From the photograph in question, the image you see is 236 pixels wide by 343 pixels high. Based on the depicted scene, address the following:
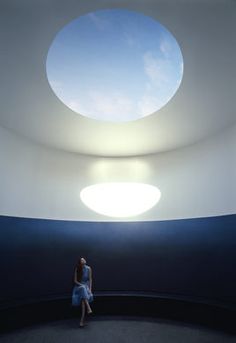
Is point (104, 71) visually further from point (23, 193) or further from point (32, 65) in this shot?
point (23, 193)

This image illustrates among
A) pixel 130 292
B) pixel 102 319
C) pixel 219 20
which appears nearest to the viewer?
pixel 219 20

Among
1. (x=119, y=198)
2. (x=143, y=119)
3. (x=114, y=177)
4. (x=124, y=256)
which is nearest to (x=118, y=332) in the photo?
(x=124, y=256)

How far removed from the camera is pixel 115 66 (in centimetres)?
673

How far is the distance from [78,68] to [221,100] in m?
3.99

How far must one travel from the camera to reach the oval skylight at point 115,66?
535 cm

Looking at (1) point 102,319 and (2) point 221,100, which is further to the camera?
(1) point 102,319

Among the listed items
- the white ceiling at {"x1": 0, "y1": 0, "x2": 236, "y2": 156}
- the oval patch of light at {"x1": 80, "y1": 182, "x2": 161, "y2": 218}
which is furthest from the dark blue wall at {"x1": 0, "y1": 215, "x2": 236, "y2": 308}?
the white ceiling at {"x1": 0, "y1": 0, "x2": 236, "y2": 156}

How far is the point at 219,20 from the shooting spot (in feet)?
14.4

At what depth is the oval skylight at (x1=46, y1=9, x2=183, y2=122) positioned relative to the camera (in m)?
5.35

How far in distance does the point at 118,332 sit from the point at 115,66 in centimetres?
693

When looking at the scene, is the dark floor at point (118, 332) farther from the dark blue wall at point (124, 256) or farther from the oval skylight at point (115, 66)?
the oval skylight at point (115, 66)

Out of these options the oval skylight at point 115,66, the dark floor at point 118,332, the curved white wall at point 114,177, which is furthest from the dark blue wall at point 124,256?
the oval skylight at point 115,66

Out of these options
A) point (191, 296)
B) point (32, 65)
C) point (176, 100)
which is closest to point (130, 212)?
point (191, 296)

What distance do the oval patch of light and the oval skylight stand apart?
232 centimetres
